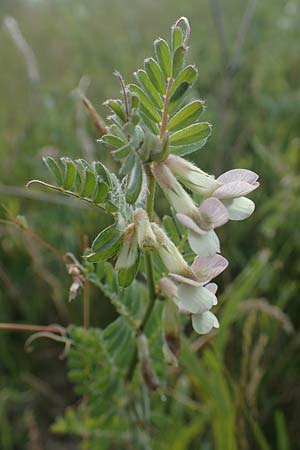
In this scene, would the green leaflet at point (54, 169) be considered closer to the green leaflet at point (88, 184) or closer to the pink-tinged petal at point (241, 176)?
the green leaflet at point (88, 184)

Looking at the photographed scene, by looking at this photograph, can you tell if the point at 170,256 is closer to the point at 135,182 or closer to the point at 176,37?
the point at 135,182

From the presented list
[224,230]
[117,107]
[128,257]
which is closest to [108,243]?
[128,257]

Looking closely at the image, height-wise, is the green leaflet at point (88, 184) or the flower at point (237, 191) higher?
the flower at point (237, 191)

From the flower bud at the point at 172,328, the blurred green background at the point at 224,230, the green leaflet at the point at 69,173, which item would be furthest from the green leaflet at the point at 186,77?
the blurred green background at the point at 224,230

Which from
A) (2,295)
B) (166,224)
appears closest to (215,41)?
(2,295)

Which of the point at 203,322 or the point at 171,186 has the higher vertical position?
the point at 171,186
